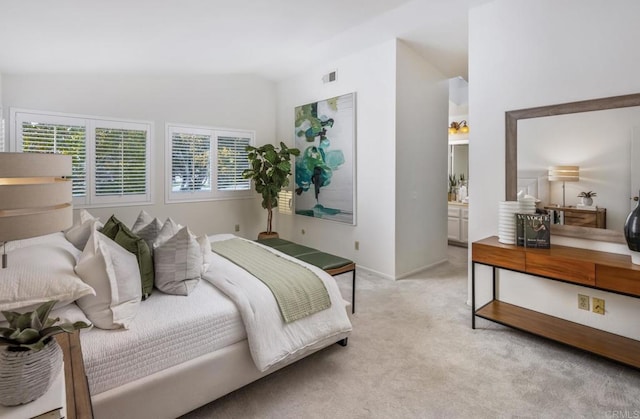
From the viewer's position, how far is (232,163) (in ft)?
17.7

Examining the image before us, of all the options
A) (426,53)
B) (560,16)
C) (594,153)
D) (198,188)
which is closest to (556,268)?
(594,153)

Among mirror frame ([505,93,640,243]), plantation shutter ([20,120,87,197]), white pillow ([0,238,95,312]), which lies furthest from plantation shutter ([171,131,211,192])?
mirror frame ([505,93,640,243])

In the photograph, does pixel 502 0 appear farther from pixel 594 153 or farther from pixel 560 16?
pixel 594 153

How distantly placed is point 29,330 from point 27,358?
0.08 meters

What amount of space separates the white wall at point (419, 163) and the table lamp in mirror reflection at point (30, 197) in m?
3.40

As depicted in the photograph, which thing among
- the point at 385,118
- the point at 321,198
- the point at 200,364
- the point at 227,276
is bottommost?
the point at 200,364

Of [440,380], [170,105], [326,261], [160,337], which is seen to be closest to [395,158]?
[326,261]

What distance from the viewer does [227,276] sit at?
2.12 m

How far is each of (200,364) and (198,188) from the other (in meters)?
3.79

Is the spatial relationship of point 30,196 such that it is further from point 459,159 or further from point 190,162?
point 459,159

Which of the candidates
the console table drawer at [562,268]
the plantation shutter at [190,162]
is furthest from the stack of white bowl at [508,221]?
the plantation shutter at [190,162]

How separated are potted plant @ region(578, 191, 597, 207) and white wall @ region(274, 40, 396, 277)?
182 cm

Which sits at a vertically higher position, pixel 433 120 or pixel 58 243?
pixel 433 120

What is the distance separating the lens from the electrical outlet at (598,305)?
95.2 inches
